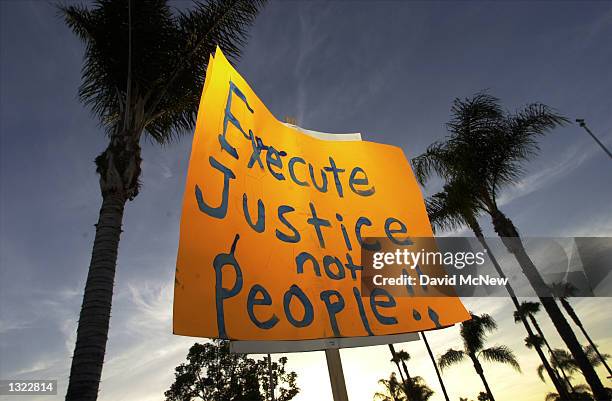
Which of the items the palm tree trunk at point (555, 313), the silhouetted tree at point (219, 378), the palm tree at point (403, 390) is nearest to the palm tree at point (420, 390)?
the palm tree at point (403, 390)

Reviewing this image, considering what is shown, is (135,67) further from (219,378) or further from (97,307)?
(219,378)

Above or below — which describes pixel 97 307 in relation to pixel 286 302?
above

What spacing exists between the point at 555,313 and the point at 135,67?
30.7 feet

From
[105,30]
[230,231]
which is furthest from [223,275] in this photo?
[105,30]

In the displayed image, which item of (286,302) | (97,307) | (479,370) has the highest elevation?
(479,370)

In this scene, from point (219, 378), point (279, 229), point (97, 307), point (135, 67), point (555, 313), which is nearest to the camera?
point (279, 229)

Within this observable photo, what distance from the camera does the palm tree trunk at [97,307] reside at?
129 inches

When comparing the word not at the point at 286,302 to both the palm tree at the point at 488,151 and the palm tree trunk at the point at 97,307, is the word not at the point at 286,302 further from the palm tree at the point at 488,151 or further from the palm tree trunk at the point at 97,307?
the palm tree at the point at 488,151

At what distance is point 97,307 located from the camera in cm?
369

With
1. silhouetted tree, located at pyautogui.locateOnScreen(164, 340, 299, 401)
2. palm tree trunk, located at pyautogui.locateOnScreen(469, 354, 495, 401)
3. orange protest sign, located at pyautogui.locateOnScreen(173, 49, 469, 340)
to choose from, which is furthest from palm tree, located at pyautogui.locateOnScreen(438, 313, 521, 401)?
orange protest sign, located at pyautogui.locateOnScreen(173, 49, 469, 340)

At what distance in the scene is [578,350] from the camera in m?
7.41

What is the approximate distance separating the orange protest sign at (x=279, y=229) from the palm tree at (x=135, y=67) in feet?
8.11

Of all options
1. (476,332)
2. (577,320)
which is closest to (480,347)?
(476,332)

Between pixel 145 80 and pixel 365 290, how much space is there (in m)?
4.92
